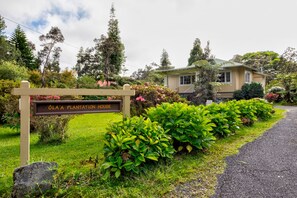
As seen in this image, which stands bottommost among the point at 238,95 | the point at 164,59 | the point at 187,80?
the point at 238,95

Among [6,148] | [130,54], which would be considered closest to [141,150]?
[6,148]

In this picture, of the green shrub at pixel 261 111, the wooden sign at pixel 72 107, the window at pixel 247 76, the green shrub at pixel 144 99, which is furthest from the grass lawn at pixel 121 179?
the window at pixel 247 76

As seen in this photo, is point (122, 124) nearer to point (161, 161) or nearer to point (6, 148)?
point (161, 161)

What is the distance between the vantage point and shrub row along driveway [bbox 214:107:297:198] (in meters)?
2.76

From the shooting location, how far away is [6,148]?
16.8 ft

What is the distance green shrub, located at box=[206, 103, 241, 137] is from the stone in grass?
11.8ft

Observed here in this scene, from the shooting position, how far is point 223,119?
5.12 metres

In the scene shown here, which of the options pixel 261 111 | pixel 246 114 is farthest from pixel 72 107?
pixel 261 111

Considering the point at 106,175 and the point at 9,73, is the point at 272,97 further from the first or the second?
the point at 9,73

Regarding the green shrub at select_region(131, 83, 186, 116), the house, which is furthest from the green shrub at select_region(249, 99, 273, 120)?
the house

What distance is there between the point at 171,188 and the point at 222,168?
116 cm

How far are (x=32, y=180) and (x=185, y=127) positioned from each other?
254 cm

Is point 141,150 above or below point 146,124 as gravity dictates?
below

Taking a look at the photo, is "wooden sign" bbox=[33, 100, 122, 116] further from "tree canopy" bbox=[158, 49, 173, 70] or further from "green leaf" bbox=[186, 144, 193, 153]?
"tree canopy" bbox=[158, 49, 173, 70]
